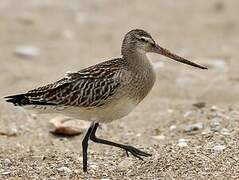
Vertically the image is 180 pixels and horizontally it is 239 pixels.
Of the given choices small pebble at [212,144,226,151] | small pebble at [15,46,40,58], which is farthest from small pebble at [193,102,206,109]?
small pebble at [15,46,40,58]

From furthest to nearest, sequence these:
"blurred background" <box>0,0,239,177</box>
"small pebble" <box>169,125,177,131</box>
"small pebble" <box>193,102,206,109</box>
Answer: "small pebble" <box>193,102,206,109</box> < "blurred background" <box>0,0,239,177</box> < "small pebble" <box>169,125,177,131</box>

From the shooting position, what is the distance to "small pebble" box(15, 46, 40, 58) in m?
13.6

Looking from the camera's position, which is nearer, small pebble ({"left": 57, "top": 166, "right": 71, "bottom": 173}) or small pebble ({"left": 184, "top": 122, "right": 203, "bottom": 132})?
small pebble ({"left": 57, "top": 166, "right": 71, "bottom": 173})

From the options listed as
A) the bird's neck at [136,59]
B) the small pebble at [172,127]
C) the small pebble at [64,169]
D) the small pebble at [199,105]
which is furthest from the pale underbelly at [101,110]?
the small pebble at [199,105]

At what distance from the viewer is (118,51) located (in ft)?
46.4

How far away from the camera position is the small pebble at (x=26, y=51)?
13633mm

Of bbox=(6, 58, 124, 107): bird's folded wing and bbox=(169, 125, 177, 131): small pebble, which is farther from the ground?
bbox=(6, 58, 124, 107): bird's folded wing

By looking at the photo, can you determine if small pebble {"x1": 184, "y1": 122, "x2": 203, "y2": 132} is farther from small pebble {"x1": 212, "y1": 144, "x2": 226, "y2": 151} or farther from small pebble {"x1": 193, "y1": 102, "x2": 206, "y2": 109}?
small pebble {"x1": 212, "y1": 144, "x2": 226, "y2": 151}

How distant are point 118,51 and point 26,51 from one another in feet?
5.54

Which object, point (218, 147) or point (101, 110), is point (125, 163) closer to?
point (101, 110)

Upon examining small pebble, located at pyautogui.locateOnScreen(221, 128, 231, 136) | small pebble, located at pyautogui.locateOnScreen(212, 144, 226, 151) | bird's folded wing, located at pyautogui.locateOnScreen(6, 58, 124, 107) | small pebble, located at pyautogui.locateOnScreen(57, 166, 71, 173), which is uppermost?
bird's folded wing, located at pyautogui.locateOnScreen(6, 58, 124, 107)

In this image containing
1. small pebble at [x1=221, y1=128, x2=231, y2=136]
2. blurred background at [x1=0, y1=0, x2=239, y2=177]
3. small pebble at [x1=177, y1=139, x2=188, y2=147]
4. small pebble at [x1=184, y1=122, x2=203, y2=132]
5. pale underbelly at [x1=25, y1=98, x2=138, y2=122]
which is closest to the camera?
pale underbelly at [x1=25, y1=98, x2=138, y2=122]

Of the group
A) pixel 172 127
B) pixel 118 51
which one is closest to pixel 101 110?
pixel 172 127

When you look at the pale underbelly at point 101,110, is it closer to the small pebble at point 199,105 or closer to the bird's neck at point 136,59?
the bird's neck at point 136,59
